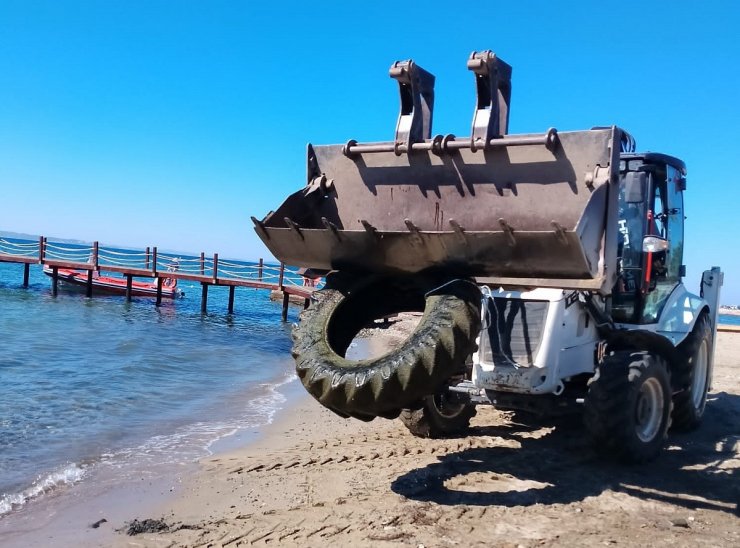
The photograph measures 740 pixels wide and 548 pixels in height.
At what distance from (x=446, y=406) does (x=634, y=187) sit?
2.83 metres

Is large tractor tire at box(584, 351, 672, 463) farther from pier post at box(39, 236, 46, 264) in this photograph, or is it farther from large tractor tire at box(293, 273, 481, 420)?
pier post at box(39, 236, 46, 264)

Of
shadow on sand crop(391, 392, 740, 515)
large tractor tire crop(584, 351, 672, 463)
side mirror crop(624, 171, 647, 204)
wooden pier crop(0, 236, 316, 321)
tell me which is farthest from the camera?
wooden pier crop(0, 236, 316, 321)

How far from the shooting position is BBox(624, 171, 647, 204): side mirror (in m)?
6.25

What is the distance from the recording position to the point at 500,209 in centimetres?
472

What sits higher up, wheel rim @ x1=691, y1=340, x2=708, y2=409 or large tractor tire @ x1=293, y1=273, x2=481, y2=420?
large tractor tire @ x1=293, y1=273, x2=481, y2=420

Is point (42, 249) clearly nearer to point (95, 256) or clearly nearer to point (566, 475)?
point (95, 256)

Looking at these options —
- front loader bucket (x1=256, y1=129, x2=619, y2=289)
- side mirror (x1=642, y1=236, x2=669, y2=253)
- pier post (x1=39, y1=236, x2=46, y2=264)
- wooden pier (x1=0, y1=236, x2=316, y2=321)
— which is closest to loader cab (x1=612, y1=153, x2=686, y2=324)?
side mirror (x1=642, y1=236, x2=669, y2=253)

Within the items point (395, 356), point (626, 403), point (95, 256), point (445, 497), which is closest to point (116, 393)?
point (445, 497)

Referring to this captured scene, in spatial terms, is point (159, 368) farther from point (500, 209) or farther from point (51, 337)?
point (500, 209)

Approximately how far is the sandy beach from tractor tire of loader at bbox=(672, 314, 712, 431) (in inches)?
8.8

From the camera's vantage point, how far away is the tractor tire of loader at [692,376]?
6.48 meters

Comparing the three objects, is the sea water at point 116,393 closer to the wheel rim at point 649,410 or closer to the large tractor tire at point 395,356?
the large tractor tire at point 395,356

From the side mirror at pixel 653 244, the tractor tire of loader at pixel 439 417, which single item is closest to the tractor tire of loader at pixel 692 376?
the side mirror at pixel 653 244

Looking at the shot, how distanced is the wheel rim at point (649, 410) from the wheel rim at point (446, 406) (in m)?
1.67
